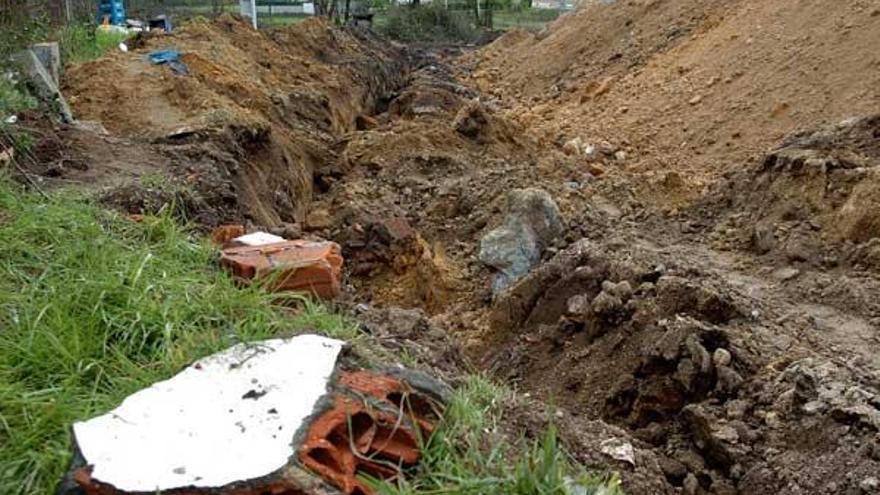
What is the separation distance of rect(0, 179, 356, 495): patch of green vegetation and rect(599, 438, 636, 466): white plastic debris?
913 mm

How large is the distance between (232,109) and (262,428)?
6061mm

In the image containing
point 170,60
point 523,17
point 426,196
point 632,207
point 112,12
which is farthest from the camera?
point 523,17

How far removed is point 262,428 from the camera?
2.28m

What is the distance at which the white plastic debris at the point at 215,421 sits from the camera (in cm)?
210

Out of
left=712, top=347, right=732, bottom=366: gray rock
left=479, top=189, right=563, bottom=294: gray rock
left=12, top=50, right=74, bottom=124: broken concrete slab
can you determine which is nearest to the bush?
Answer: left=12, top=50, right=74, bottom=124: broken concrete slab

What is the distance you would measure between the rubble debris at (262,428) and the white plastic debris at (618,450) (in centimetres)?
73

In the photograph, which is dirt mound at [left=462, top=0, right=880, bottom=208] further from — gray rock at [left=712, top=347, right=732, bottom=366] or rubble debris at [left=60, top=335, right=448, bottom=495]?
rubble debris at [left=60, top=335, right=448, bottom=495]

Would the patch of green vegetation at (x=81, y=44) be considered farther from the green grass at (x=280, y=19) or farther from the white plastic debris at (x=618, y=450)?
the green grass at (x=280, y=19)

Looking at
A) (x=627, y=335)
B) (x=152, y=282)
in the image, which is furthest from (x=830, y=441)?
(x=152, y=282)

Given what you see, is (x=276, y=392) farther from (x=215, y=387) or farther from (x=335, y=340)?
(x=335, y=340)

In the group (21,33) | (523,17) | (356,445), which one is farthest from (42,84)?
(523,17)

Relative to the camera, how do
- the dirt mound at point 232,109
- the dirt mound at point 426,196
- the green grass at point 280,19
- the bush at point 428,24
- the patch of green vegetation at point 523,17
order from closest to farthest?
the dirt mound at point 426,196
the dirt mound at point 232,109
the green grass at point 280,19
the bush at point 428,24
the patch of green vegetation at point 523,17

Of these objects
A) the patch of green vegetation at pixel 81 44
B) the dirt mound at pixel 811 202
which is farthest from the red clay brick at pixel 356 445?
the patch of green vegetation at pixel 81 44

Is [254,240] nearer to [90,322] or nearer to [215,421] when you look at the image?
[90,322]
